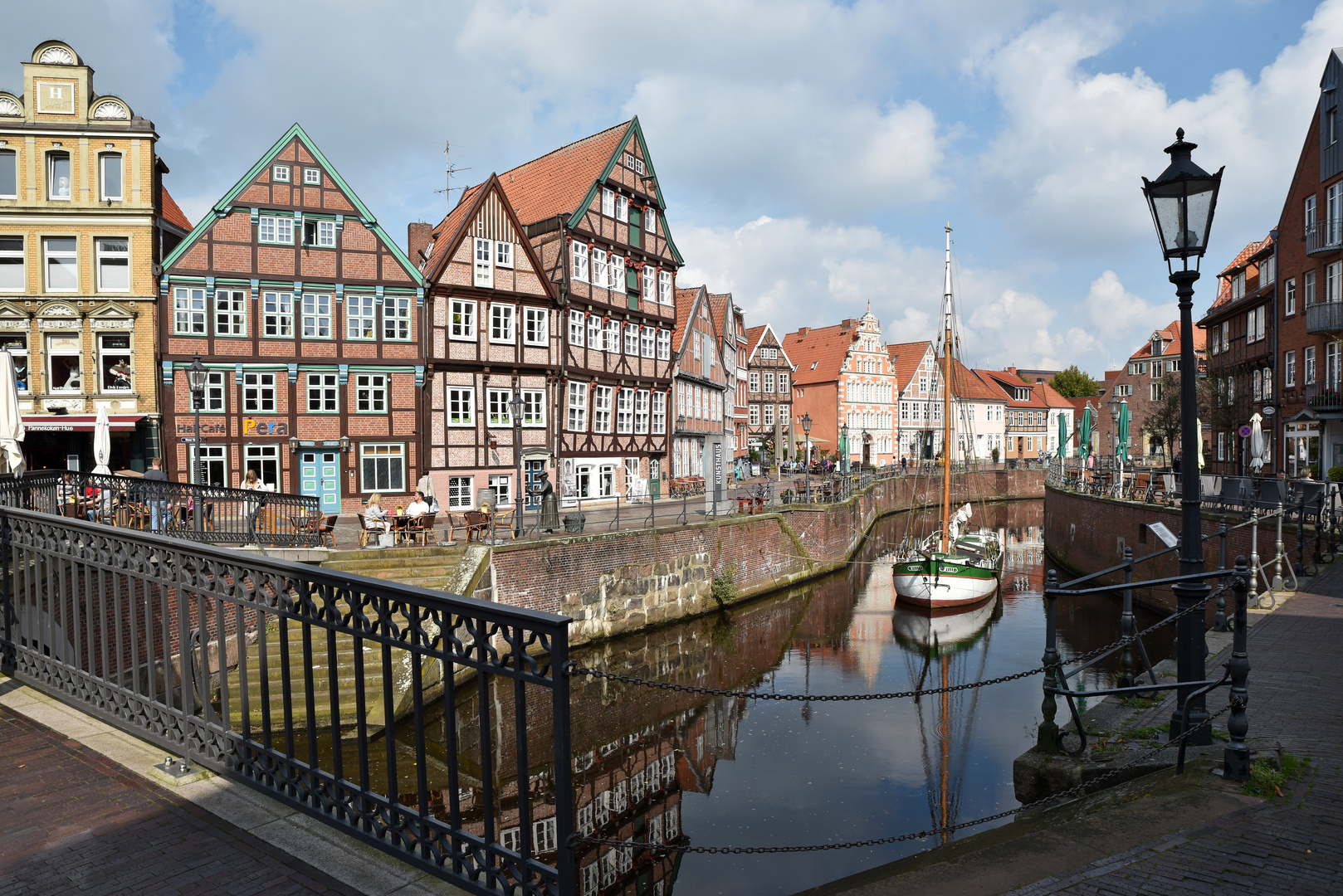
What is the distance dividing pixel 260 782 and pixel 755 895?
6.32 metres

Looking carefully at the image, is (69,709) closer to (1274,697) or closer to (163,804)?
(163,804)

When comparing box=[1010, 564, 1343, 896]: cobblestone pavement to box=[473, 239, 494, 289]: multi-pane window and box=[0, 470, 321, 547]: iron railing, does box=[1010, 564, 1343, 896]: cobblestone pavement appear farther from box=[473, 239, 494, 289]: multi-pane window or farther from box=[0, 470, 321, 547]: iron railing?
box=[473, 239, 494, 289]: multi-pane window

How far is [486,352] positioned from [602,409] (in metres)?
6.11

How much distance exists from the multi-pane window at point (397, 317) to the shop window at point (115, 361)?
294 inches

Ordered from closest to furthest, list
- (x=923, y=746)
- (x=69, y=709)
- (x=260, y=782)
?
(x=260, y=782) → (x=69, y=709) → (x=923, y=746)

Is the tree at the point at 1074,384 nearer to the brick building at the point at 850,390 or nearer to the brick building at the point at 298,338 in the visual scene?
the brick building at the point at 850,390

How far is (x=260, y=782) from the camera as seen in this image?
16.6ft

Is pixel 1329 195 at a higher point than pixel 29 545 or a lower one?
higher

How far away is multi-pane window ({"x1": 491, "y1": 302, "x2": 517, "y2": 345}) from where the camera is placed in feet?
93.8

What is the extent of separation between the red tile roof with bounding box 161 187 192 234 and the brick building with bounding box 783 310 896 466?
151 feet

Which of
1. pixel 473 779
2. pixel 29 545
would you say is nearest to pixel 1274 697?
pixel 473 779

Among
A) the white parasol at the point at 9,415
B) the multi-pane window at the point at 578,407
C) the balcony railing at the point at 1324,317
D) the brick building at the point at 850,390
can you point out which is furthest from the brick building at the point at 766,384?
the white parasol at the point at 9,415

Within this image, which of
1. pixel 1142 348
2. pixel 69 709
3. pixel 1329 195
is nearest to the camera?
pixel 69 709

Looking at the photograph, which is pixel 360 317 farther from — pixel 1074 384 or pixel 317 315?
pixel 1074 384
